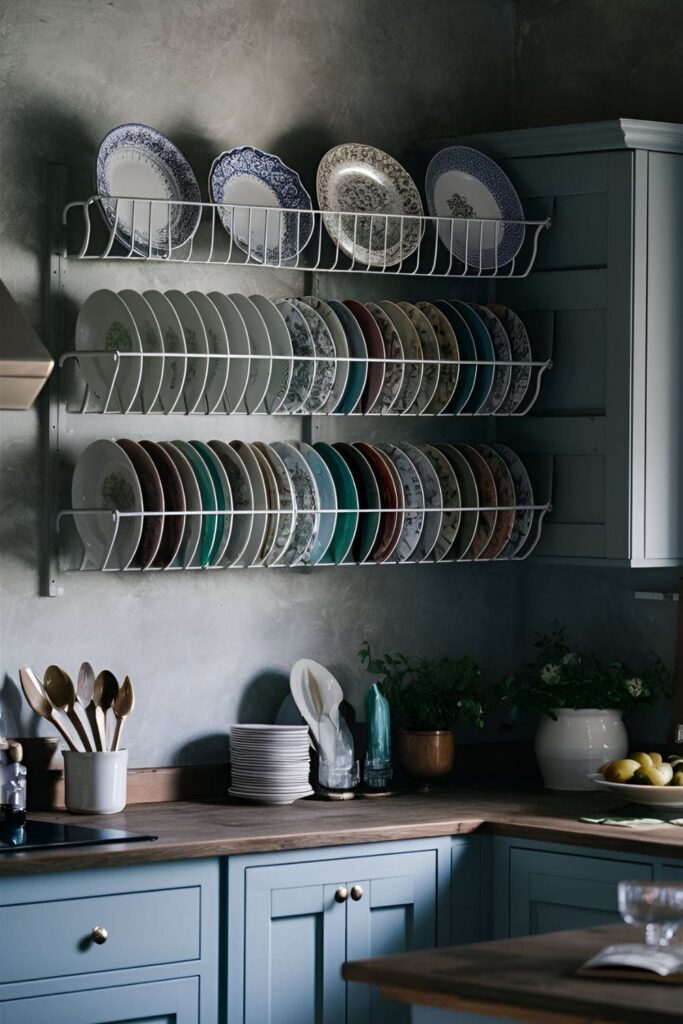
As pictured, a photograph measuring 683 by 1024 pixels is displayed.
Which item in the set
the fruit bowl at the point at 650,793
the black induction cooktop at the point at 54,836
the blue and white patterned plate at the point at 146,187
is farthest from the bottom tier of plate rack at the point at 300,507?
the fruit bowl at the point at 650,793

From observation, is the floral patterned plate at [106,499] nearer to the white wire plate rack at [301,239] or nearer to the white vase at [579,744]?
the white wire plate rack at [301,239]

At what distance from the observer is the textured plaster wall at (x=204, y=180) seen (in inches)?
143

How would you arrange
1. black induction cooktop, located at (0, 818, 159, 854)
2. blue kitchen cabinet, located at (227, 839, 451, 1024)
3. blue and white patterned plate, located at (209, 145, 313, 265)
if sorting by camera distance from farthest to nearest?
blue and white patterned plate, located at (209, 145, 313, 265) → blue kitchen cabinet, located at (227, 839, 451, 1024) → black induction cooktop, located at (0, 818, 159, 854)

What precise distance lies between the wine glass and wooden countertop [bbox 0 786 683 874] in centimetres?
111

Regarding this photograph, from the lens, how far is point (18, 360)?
9.78ft

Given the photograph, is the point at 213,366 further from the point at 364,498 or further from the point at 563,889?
the point at 563,889

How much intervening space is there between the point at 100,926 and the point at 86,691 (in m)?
0.68

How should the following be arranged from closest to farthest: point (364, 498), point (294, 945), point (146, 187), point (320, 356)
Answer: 1. point (294, 945)
2. point (146, 187)
3. point (320, 356)
4. point (364, 498)

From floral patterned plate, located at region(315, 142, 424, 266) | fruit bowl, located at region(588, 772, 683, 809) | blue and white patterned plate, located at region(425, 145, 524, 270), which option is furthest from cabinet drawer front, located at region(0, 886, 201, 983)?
blue and white patterned plate, located at region(425, 145, 524, 270)

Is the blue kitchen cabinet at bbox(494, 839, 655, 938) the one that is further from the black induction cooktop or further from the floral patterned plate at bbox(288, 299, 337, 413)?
the floral patterned plate at bbox(288, 299, 337, 413)

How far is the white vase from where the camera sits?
398 centimetres

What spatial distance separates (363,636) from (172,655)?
20.9 inches

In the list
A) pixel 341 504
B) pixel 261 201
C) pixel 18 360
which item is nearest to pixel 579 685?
pixel 341 504

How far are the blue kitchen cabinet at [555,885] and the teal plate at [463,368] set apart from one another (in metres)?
1.04
